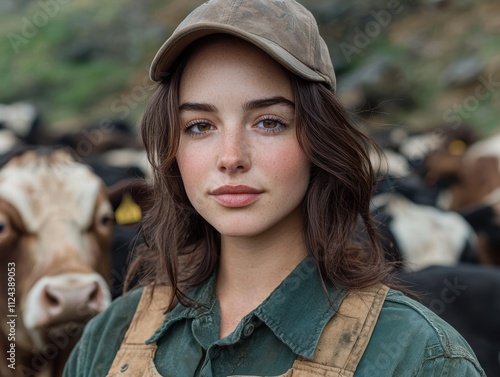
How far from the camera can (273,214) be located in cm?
197

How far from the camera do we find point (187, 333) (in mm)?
2094

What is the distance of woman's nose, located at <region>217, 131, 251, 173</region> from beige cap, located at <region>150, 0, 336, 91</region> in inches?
8.2

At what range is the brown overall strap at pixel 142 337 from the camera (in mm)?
2070

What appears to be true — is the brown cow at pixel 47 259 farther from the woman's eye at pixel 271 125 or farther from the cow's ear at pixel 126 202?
the woman's eye at pixel 271 125

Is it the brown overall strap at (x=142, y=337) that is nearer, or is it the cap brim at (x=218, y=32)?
the cap brim at (x=218, y=32)

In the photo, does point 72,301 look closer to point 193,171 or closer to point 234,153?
point 193,171

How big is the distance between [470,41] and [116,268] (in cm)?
1707

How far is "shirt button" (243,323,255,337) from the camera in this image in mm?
1979

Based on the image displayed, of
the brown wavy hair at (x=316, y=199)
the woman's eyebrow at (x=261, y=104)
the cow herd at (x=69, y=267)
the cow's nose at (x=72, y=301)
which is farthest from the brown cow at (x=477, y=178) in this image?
the woman's eyebrow at (x=261, y=104)

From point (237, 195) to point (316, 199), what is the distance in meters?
0.22

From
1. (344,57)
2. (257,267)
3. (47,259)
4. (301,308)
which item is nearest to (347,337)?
(301,308)

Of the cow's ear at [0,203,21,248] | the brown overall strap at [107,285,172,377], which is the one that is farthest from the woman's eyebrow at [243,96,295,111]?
the cow's ear at [0,203,21,248]

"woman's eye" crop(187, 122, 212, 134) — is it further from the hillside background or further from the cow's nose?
the hillside background

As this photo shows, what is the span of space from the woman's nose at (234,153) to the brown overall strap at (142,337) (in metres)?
0.51
